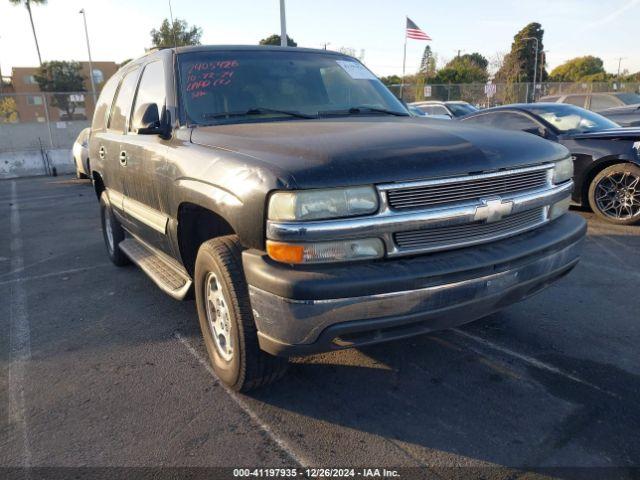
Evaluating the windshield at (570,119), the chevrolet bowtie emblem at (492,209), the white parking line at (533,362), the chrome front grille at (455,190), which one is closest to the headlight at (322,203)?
the chrome front grille at (455,190)

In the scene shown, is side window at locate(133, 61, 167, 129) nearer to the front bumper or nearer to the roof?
the roof

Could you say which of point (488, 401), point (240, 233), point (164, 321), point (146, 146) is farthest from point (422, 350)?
point (146, 146)

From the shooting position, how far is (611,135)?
20.6 ft

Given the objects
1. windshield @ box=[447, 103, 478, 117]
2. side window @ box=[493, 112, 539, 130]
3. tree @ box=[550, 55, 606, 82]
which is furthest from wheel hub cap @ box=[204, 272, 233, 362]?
tree @ box=[550, 55, 606, 82]

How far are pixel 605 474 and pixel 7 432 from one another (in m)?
2.92

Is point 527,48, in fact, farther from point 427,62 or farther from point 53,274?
point 53,274

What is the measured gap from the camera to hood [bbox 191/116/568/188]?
88.7 inches

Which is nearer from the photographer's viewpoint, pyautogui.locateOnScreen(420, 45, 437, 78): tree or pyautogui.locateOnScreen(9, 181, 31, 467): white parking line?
pyautogui.locateOnScreen(9, 181, 31, 467): white parking line

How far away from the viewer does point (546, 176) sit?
2887 mm

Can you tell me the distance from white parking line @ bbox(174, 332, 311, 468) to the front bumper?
0.47 metres

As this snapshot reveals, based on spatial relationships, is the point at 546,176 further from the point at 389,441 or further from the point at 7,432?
the point at 7,432

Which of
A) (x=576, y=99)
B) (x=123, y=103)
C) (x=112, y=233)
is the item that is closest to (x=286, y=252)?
(x=123, y=103)

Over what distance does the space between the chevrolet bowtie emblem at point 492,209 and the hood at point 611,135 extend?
4625 mm

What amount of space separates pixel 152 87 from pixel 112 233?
2.00 m
